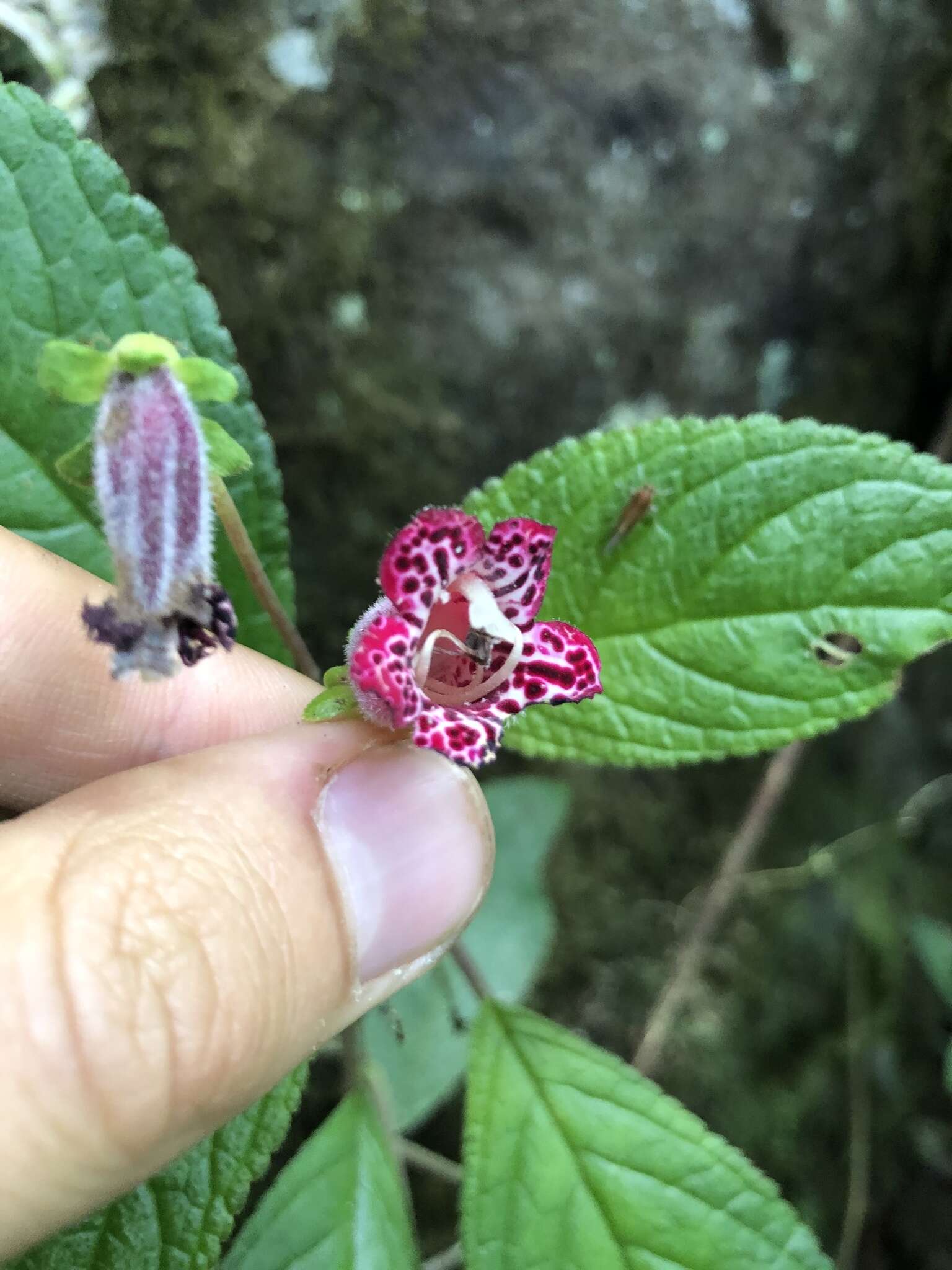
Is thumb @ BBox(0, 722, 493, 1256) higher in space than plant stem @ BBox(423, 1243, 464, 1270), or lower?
higher

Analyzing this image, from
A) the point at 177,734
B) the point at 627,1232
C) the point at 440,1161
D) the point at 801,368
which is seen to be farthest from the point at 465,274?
the point at 440,1161

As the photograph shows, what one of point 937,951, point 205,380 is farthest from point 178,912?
point 937,951

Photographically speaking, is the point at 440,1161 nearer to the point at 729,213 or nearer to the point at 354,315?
the point at 354,315

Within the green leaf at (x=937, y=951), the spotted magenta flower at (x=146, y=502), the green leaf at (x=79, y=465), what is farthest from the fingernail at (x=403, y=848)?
the green leaf at (x=937, y=951)

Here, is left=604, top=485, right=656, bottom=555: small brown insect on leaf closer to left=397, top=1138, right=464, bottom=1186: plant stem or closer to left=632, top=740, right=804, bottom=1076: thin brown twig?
left=397, top=1138, right=464, bottom=1186: plant stem

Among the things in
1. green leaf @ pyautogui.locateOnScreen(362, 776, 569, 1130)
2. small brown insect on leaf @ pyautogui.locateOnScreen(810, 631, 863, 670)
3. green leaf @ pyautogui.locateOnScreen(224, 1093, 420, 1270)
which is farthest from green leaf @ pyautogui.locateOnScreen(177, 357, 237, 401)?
green leaf @ pyautogui.locateOnScreen(362, 776, 569, 1130)

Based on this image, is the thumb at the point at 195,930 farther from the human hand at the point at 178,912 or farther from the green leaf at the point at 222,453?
the green leaf at the point at 222,453
